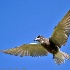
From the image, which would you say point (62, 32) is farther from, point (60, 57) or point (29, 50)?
point (29, 50)

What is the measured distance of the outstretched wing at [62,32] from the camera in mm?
15156

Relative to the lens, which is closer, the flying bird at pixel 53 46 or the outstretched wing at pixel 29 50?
the flying bird at pixel 53 46

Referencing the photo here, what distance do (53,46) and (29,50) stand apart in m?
0.91

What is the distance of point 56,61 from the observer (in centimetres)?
1548

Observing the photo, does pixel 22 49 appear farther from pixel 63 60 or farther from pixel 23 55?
pixel 63 60

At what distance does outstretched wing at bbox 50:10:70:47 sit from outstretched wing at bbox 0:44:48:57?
1.70 feet

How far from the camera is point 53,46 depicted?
1597 cm

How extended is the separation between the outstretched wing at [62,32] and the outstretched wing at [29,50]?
20.4 inches

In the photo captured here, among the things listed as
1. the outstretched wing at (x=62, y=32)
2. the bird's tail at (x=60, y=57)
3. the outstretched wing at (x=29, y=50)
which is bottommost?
the bird's tail at (x=60, y=57)

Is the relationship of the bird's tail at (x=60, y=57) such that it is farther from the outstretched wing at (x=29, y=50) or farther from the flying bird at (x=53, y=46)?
the outstretched wing at (x=29, y=50)

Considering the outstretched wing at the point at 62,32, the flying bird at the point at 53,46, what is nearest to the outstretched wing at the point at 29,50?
the flying bird at the point at 53,46

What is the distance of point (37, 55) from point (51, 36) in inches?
30.1

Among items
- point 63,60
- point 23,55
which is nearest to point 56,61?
point 63,60

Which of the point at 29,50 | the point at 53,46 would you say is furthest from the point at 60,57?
the point at 29,50
